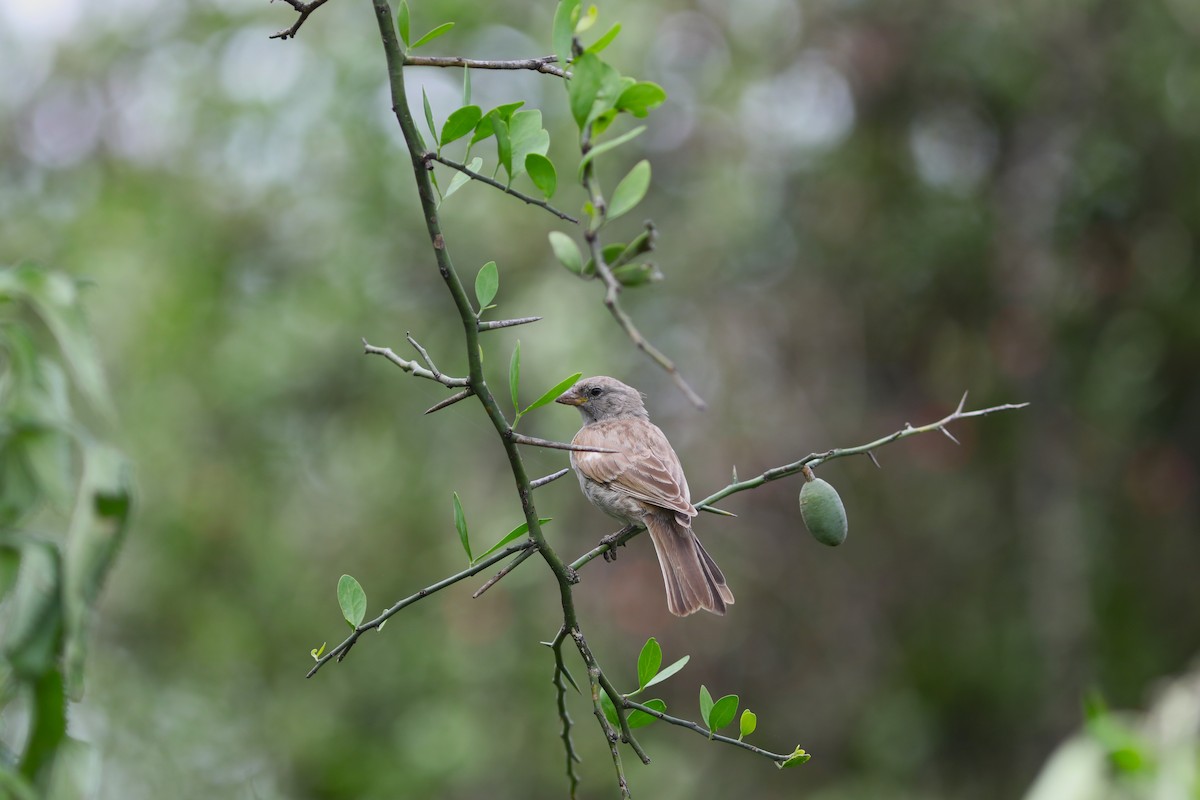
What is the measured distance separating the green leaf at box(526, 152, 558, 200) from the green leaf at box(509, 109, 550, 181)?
42 millimetres

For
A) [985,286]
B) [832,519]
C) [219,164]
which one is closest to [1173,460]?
[985,286]

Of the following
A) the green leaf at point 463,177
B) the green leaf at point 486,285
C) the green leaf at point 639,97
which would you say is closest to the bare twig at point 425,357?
the green leaf at point 486,285

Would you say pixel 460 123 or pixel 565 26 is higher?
pixel 565 26

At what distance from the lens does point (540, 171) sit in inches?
65.9

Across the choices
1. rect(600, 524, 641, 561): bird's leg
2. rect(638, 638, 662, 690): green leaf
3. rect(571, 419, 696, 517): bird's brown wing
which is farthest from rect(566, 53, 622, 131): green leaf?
rect(571, 419, 696, 517): bird's brown wing

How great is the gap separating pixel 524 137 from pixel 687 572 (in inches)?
71.6

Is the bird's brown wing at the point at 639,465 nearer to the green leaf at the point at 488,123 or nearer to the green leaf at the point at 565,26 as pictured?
the green leaf at the point at 488,123

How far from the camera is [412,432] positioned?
26.7 ft

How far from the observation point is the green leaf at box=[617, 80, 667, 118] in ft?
5.32

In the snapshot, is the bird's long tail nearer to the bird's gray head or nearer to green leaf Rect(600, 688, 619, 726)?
green leaf Rect(600, 688, 619, 726)

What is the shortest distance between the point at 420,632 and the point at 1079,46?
6.23 meters

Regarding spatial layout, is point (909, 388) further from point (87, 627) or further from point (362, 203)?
point (87, 627)

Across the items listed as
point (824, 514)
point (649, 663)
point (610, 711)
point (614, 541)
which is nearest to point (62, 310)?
point (649, 663)

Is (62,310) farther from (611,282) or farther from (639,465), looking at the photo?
(639,465)
